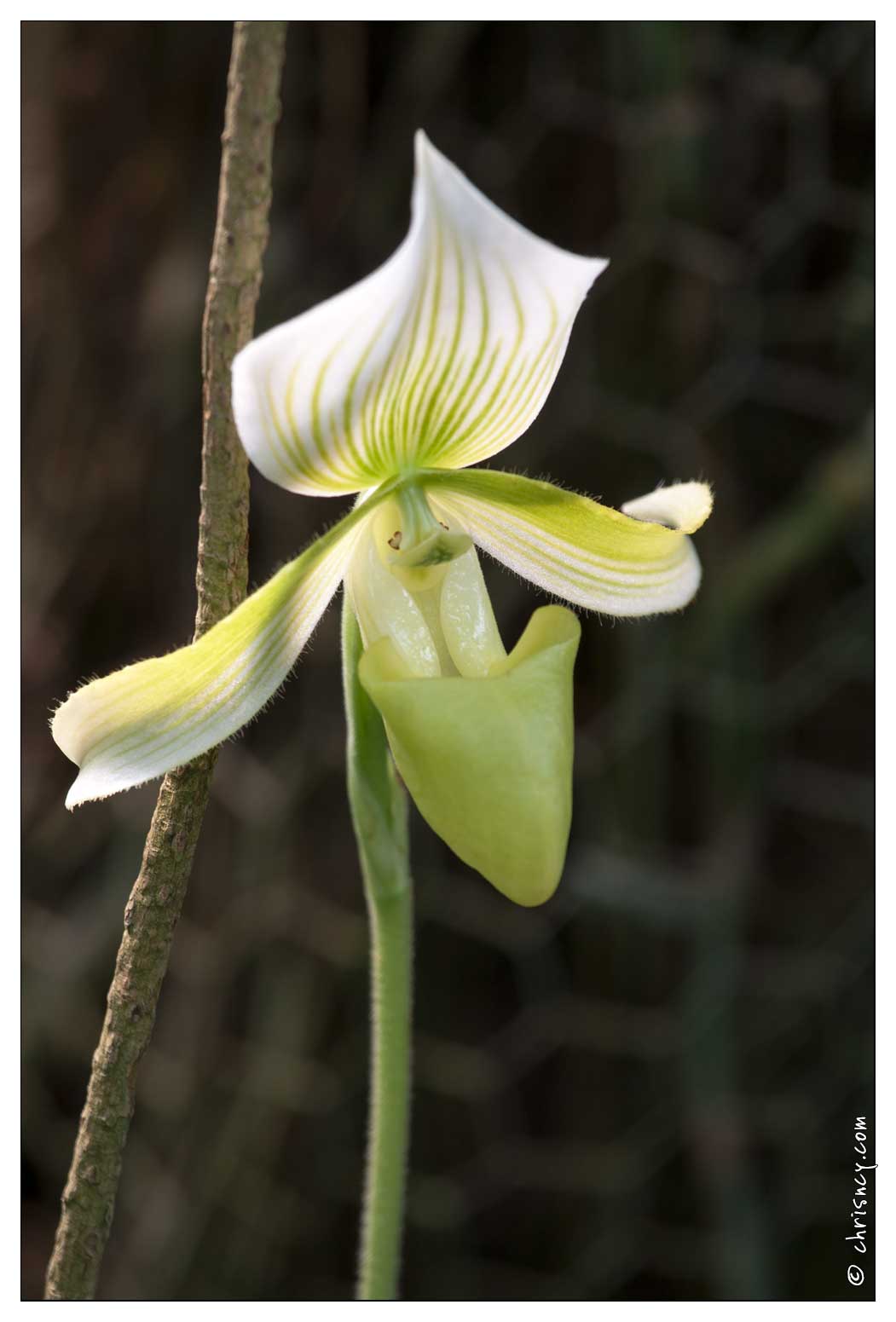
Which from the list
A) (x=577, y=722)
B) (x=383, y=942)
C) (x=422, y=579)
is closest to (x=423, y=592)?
(x=422, y=579)

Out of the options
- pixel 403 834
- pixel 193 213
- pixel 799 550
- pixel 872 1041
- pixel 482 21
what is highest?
pixel 482 21

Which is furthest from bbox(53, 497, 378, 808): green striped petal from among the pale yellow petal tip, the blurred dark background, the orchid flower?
the blurred dark background

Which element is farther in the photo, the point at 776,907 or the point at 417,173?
the point at 776,907

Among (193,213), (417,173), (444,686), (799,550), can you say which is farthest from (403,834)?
(193,213)

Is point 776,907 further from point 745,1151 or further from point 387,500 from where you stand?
point 387,500

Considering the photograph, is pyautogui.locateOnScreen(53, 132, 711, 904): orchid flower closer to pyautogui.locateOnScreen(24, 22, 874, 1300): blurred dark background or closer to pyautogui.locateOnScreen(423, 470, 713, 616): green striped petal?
pyautogui.locateOnScreen(423, 470, 713, 616): green striped petal

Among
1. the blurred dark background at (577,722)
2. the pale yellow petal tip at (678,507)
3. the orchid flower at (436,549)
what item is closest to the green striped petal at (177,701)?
the orchid flower at (436,549)
